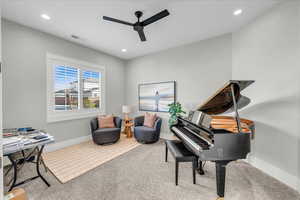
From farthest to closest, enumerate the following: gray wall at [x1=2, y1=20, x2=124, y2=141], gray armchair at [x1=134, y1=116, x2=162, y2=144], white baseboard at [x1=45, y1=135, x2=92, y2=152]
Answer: gray armchair at [x1=134, y1=116, x2=162, y2=144] < white baseboard at [x1=45, y1=135, x2=92, y2=152] < gray wall at [x1=2, y1=20, x2=124, y2=141]

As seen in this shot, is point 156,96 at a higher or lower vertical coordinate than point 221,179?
higher

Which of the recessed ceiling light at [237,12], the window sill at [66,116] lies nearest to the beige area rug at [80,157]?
the window sill at [66,116]

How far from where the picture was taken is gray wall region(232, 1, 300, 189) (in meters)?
1.91

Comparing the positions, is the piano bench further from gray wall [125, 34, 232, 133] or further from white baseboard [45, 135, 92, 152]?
white baseboard [45, 135, 92, 152]

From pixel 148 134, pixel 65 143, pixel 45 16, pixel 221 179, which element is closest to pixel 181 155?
pixel 221 179

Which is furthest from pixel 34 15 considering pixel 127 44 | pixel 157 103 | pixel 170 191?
pixel 170 191

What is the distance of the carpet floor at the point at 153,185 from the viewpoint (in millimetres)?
1724

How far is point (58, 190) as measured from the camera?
183 cm

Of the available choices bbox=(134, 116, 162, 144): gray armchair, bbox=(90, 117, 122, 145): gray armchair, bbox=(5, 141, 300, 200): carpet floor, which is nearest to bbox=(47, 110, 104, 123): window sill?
bbox=(90, 117, 122, 145): gray armchair

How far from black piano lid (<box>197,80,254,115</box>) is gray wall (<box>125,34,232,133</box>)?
41.2 inches

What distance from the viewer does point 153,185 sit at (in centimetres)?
192

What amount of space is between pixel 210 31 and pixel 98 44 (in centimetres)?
308

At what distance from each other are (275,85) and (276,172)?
150cm

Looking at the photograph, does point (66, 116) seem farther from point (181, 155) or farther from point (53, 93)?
point (181, 155)
